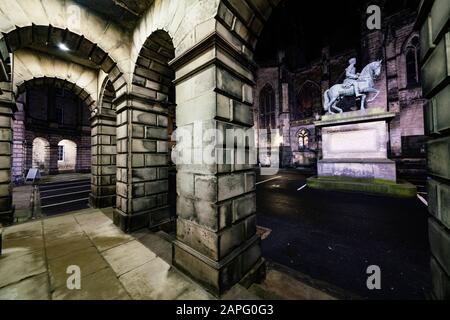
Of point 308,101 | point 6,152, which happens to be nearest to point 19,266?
point 6,152

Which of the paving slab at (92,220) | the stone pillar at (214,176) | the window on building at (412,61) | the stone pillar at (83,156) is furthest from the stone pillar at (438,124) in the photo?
the stone pillar at (83,156)

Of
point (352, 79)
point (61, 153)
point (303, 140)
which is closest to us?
point (352, 79)

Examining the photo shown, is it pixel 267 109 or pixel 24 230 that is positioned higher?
pixel 267 109

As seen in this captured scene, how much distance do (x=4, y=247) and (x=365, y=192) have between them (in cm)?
1092

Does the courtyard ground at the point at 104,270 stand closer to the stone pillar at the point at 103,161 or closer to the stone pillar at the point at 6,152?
the stone pillar at the point at 6,152

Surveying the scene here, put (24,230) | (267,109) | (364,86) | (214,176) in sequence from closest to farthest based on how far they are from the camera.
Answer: (214,176), (24,230), (364,86), (267,109)

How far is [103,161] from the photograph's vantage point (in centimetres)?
605

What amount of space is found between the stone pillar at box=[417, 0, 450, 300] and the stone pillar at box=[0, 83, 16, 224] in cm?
832

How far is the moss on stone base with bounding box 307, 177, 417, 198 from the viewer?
6.47 meters

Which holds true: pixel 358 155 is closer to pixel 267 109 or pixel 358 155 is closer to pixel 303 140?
pixel 303 140

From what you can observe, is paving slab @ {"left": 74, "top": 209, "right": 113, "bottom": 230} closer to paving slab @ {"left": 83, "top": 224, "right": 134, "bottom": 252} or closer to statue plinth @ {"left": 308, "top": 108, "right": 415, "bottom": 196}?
paving slab @ {"left": 83, "top": 224, "right": 134, "bottom": 252}

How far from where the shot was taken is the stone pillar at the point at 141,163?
3994mm

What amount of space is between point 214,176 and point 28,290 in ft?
9.28

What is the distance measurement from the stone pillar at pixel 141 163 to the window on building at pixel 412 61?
1986 cm
